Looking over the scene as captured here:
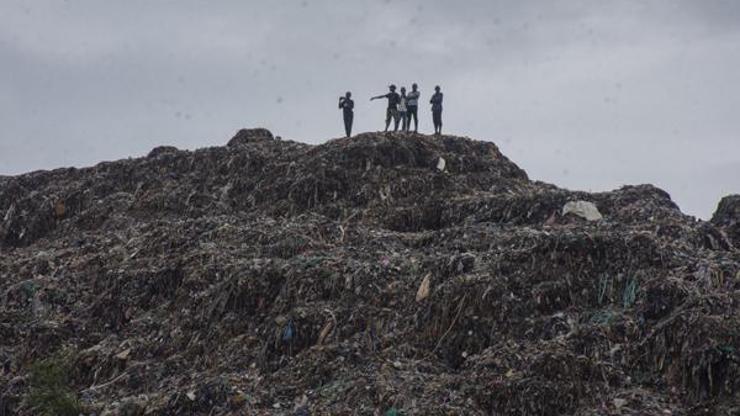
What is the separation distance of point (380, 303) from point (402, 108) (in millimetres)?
8415

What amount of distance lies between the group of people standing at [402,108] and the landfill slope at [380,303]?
2.25 meters

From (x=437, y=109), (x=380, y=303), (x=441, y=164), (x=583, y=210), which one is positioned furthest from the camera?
(x=437, y=109)

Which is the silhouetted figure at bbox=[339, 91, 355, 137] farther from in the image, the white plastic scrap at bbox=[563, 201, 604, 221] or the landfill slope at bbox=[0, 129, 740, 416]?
the white plastic scrap at bbox=[563, 201, 604, 221]

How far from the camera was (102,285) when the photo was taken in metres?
13.4

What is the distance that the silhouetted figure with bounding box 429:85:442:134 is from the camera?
18797mm

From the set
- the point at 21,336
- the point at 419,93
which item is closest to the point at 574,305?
the point at 21,336

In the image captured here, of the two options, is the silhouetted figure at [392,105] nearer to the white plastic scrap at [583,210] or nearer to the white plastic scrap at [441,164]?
the white plastic scrap at [441,164]

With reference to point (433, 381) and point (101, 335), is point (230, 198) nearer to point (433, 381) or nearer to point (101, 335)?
point (101, 335)

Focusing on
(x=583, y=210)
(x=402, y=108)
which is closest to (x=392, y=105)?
(x=402, y=108)

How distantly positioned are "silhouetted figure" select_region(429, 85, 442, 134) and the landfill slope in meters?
2.41

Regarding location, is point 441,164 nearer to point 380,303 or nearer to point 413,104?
point 413,104

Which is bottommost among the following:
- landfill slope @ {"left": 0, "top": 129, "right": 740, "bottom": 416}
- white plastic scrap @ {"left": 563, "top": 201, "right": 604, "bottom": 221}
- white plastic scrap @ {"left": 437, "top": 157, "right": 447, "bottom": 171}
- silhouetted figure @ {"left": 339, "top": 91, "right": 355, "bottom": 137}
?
landfill slope @ {"left": 0, "top": 129, "right": 740, "bottom": 416}

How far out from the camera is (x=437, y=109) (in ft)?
63.0

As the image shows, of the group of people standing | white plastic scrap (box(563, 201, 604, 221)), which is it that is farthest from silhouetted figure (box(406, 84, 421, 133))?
white plastic scrap (box(563, 201, 604, 221))
